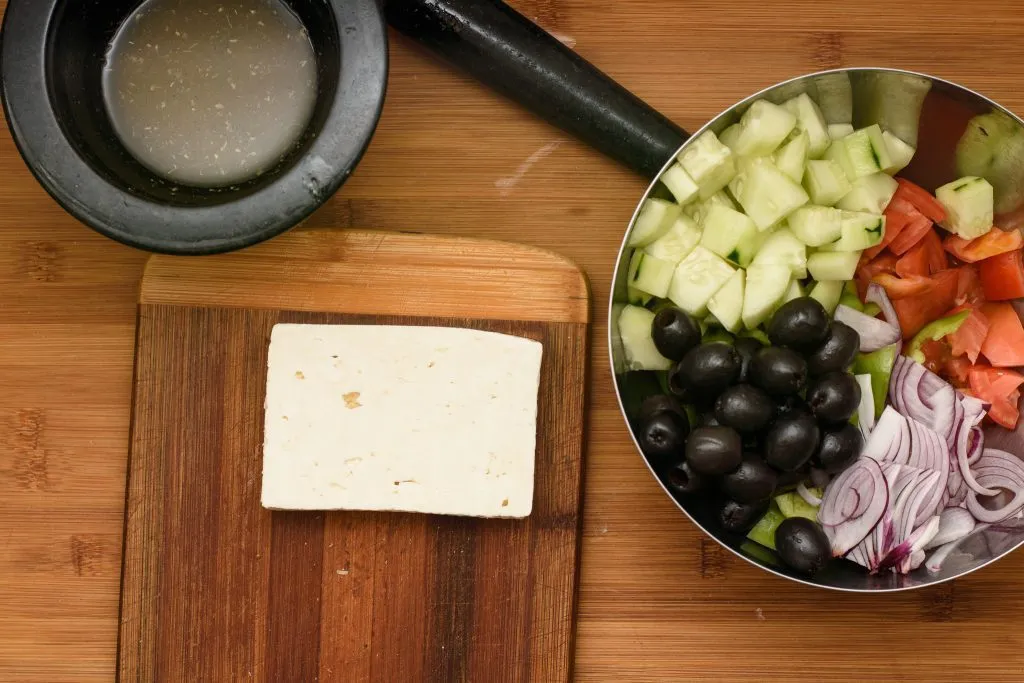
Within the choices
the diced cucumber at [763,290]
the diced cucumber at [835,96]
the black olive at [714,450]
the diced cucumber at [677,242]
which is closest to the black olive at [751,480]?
the black olive at [714,450]

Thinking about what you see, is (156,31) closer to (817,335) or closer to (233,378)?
(233,378)

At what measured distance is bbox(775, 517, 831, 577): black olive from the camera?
4.17ft

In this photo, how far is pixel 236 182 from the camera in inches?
50.8

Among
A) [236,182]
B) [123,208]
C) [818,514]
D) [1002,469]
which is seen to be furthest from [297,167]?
[1002,469]

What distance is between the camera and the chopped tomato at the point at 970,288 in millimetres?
1406

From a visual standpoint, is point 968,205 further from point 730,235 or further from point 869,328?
point 730,235

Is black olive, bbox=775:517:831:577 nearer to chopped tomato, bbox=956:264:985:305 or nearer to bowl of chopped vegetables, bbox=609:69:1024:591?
bowl of chopped vegetables, bbox=609:69:1024:591

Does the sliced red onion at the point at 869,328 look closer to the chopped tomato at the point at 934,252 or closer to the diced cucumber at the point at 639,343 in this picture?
the chopped tomato at the point at 934,252

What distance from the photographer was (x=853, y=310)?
1.37 m

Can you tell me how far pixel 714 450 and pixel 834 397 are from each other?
0.19 m

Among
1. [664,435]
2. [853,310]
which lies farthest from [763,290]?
[664,435]

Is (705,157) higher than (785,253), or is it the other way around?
(705,157)

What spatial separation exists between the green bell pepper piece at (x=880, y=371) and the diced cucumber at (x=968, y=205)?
212mm

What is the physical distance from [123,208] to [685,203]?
82 centimetres
